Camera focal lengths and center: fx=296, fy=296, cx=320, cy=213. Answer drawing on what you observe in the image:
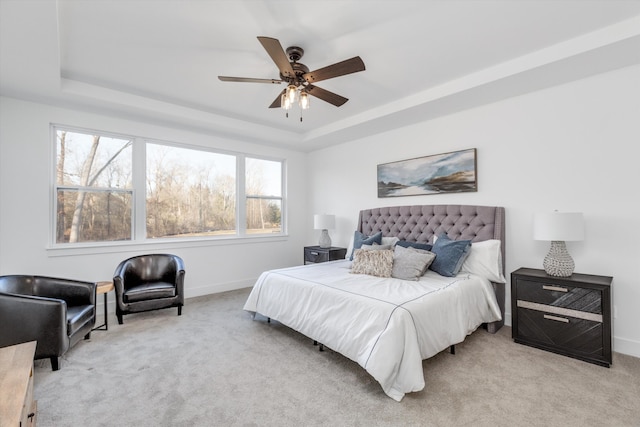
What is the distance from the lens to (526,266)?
3305 millimetres

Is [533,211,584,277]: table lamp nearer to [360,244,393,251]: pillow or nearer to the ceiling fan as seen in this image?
[360,244,393,251]: pillow

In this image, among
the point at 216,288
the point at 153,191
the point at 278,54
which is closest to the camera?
the point at 278,54

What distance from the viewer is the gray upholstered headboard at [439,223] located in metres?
3.41

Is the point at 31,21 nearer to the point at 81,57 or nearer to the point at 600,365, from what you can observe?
the point at 81,57

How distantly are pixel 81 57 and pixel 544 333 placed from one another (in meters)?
5.04

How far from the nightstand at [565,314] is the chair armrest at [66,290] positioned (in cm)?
429

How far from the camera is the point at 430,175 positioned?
13.5ft

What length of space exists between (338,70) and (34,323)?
319 centimetres

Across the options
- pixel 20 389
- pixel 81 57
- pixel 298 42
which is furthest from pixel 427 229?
pixel 81 57

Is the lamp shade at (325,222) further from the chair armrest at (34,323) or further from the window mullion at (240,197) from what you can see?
the chair armrest at (34,323)

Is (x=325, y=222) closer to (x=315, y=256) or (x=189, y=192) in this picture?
(x=315, y=256)

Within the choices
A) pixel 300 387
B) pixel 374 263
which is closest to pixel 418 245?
pixel 374 263

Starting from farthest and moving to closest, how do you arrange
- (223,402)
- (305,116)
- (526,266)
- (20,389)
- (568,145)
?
(305,116) → (526,266) → (568,145) → (223,402) → (20,389)

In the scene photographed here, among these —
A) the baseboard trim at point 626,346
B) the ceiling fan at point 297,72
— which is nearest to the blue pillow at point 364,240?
the ceiling fan at point 297,72
